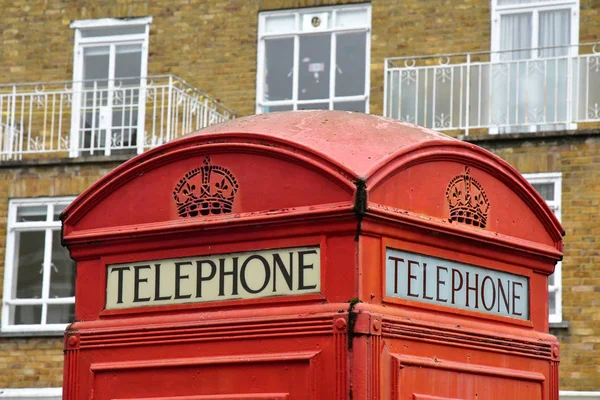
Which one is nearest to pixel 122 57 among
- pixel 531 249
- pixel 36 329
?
pixel 36 329

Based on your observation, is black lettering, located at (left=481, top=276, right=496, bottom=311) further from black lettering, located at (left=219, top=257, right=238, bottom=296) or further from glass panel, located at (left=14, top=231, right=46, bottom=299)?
glass panel, located at (left=14, top=231, right=46, bottom=299)

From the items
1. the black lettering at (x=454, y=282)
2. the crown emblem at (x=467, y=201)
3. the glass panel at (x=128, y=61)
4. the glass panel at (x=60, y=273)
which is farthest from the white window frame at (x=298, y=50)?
the black lettering at (x=454, y=282)

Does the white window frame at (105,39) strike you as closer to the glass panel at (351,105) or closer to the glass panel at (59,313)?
the glass panel at (351,105)

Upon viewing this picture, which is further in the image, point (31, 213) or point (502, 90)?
point (31, 213)

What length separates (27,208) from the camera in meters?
21.1

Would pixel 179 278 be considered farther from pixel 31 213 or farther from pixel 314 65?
pixel 314 65

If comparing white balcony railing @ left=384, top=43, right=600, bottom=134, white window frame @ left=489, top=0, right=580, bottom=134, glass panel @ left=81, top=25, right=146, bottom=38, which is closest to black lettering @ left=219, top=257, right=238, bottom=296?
white balcony railing @ left=384, top=43, right=600, bottom=134

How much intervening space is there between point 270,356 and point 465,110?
49.8 ft

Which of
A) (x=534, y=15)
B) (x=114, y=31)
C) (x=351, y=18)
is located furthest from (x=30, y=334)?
(x=534, y=15)

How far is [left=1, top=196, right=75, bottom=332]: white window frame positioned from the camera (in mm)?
20812

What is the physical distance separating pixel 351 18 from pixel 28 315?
687cm

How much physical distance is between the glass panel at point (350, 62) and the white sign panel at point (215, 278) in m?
16.2

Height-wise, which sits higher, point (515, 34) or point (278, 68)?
point (515, 34)

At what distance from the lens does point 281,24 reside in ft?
71.9
